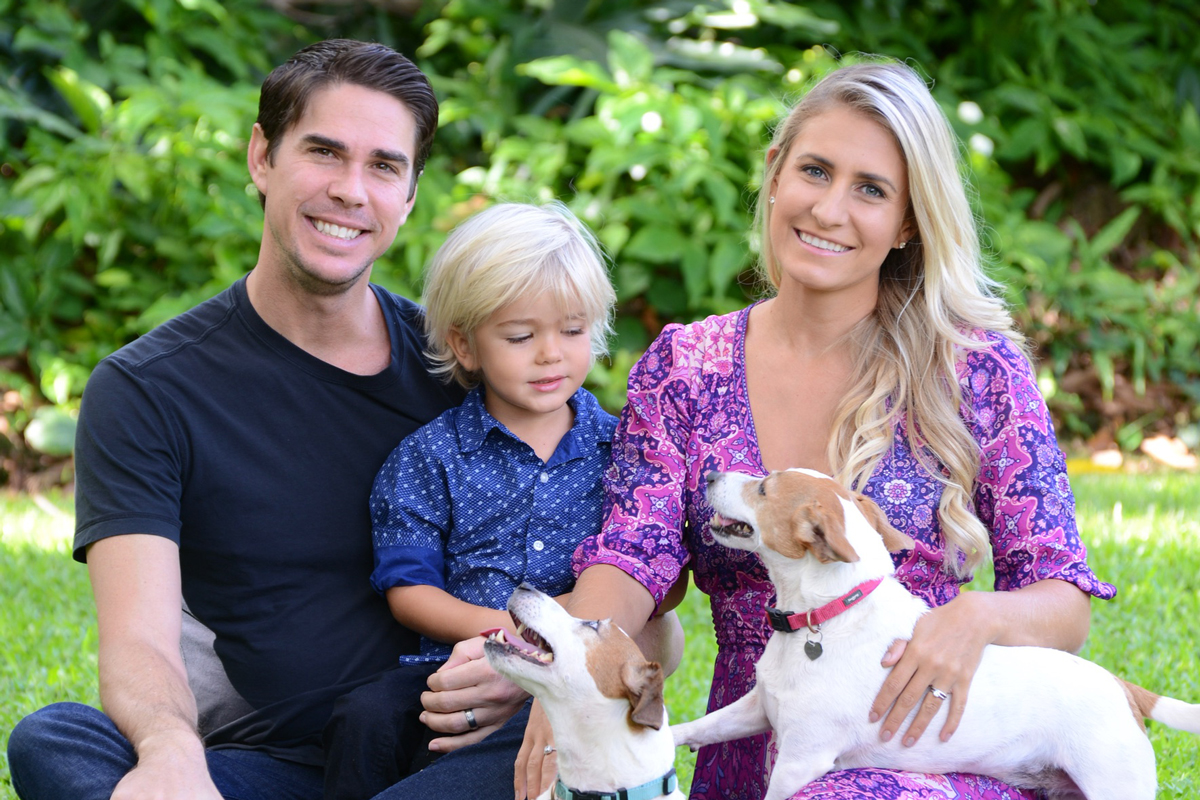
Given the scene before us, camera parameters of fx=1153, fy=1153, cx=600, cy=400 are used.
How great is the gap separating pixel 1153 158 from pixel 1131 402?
178 cm

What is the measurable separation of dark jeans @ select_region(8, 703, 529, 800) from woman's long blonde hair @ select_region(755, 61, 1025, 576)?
1.08 m

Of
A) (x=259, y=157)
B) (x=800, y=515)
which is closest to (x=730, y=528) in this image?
(x=800, y=515)

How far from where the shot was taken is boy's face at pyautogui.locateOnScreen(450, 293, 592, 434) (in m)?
3.03

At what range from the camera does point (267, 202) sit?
312 cm

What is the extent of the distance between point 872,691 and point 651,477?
77 centimetres

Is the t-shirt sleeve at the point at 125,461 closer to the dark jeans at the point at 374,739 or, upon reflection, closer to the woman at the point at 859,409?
the dark jeans at the point at 374,739

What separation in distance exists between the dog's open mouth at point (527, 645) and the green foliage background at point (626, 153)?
14.2 feet

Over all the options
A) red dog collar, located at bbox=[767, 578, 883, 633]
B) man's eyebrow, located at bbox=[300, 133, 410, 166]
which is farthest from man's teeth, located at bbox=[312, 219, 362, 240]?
red dog collar, located at bbox=[767, 578, 883, 633]

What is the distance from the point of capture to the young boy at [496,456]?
2.91m

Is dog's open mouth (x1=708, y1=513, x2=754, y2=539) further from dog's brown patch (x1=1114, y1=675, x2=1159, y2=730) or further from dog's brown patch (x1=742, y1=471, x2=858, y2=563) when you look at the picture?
dog's brown patch (x1=1114, y1=675, x2=1159, y2=730)

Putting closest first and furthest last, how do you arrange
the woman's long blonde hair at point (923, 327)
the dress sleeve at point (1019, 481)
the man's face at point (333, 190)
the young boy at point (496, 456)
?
the dress sleeve at point (1019, 481) < the woman's long blonde hair at point (923, 327) < the young boy at point (496, 456) < the man's face at point (333, 190)

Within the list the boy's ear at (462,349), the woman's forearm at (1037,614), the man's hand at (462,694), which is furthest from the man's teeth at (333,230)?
the woman's forearm at (1037,614)

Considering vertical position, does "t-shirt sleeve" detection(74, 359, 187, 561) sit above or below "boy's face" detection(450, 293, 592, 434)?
below

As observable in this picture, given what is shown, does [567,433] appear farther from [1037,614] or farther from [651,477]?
[1037,614]
